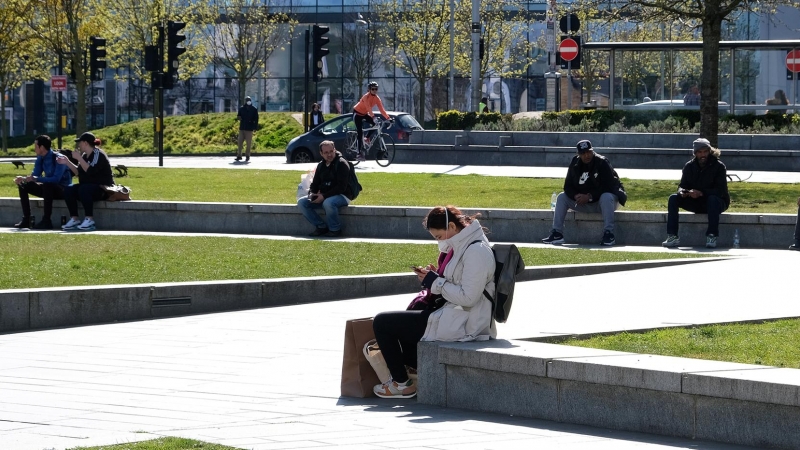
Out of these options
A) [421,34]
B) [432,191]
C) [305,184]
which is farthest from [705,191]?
[421,34]

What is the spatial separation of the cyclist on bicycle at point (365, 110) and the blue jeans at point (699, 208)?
34.7 feet

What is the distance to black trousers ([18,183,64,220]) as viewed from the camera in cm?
1794

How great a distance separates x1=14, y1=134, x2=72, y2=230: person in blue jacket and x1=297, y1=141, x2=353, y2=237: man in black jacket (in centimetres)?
371

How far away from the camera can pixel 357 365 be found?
7.87 metres

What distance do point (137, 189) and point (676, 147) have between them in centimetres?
1085

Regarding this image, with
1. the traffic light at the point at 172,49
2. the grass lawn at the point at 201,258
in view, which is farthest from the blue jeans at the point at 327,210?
the traffic light at the point at 172,49

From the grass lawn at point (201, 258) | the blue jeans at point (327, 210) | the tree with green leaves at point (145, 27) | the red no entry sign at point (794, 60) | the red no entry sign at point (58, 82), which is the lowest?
the grass lawn at point (201, 258)

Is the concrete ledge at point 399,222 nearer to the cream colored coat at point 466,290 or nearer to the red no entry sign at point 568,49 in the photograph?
the cream colored coat at point 466,290

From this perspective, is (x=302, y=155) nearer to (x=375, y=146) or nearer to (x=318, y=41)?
(x=318, y=41)

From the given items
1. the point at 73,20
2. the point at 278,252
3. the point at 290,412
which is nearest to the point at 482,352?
the point at 290,412

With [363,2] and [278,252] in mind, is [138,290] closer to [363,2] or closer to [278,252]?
[278,252]

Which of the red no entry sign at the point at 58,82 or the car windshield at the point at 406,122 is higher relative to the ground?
the red no entry sign at the point at 58,82

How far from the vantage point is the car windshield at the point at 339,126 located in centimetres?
3166

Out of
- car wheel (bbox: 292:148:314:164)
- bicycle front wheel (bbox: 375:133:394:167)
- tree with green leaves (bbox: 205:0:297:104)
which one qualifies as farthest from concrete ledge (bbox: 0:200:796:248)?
tree with green leaves (bbox: 205:0:297:104)
